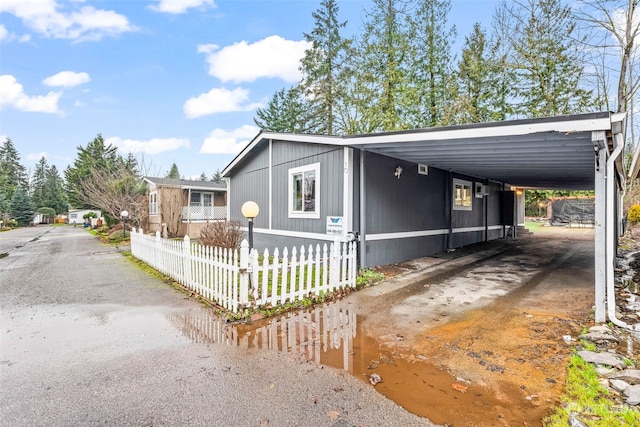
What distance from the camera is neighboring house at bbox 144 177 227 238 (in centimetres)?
1778

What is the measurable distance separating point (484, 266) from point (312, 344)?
6.36 m

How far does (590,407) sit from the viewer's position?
7.77ft

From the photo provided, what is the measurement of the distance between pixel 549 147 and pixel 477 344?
4033 mm

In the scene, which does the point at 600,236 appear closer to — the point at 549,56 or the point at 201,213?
the point at 549,56

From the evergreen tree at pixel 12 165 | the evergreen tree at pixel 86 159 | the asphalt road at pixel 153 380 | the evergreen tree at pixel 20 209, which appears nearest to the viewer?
the asphalt road at pixel 153 380

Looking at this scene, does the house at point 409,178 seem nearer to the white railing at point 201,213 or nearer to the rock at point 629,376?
the rock at point 629,376

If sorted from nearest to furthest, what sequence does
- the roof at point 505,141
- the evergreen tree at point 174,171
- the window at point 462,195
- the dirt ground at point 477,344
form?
the dirt ground at point 477,344 < the roof at point 505,141 < the window at point 462,195 < the evergreen tree at point 174,171

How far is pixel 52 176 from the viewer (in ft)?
213

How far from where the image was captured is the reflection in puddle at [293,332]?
3.55 m

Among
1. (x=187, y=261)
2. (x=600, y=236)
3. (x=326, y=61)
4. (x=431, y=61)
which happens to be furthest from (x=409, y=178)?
(x=326, y=61)

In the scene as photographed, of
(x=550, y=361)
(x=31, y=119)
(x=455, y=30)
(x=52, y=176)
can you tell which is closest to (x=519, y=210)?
(x=455, y=30)

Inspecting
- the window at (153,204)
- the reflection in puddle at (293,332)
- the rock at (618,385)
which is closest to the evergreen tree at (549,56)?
the rock at (618,385)

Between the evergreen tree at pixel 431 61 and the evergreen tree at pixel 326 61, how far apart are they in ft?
15.4

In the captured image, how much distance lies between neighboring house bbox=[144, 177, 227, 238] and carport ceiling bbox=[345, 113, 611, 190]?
37.0ft
